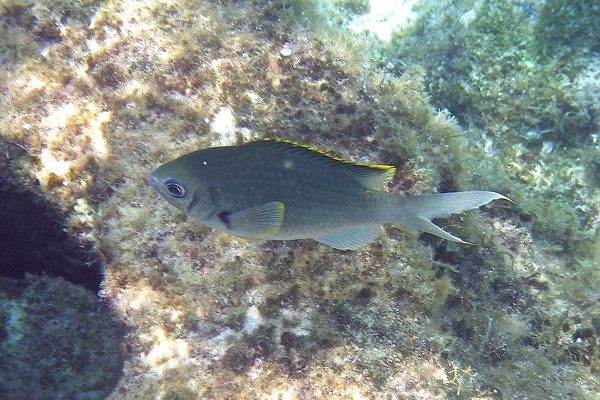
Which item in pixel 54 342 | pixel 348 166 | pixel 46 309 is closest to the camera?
pixel 348 166

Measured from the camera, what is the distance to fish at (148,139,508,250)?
201 cm

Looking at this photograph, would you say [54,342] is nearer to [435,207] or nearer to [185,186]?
[185,186]

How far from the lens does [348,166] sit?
2074 millimetres

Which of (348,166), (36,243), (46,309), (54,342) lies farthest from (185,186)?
(54,342)

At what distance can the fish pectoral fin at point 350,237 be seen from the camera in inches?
86.6

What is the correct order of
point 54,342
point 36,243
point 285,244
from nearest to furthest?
point 285,244 < point 36,243 < point 54,342

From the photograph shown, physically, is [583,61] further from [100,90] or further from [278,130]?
[100,90]

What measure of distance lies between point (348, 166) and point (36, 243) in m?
3.62

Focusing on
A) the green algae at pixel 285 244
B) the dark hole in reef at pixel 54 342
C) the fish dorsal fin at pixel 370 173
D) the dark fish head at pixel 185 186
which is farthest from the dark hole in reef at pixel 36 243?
the fish dorsal fin at pixel 370 173

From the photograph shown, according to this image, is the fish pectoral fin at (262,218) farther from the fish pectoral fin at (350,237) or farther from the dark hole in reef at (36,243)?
the dark hole in reef at (36,243)

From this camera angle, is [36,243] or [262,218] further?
[36,243]

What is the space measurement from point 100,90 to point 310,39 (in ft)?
6.30

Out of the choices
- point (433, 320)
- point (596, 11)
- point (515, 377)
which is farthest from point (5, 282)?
point (596, 11)

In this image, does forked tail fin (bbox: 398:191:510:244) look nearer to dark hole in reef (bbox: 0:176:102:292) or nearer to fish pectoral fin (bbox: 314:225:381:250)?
fish pectoral fin (bbox: 314:225:381:250)
